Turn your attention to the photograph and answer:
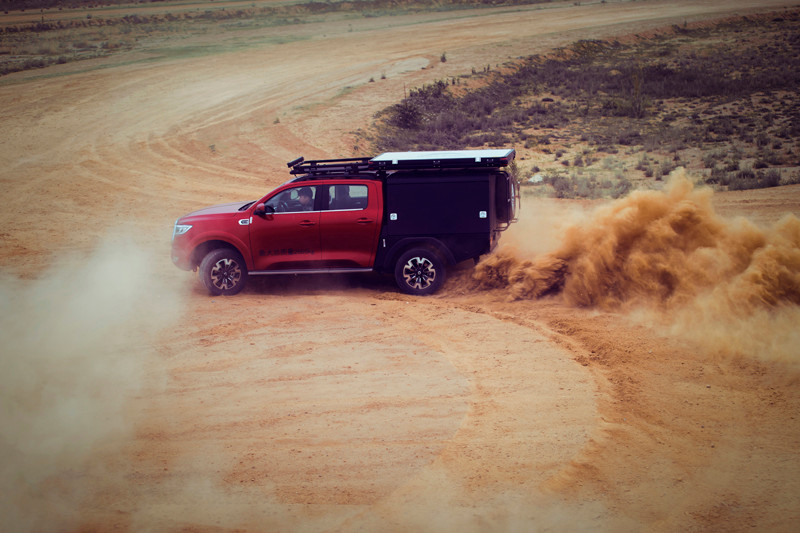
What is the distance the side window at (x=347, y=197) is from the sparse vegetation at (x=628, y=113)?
8.71 m

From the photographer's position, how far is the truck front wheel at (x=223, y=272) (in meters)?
12.0

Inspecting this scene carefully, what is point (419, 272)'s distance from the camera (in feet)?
38.3

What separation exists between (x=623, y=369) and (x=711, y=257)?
254 centimetres

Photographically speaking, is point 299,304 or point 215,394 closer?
point 215,394

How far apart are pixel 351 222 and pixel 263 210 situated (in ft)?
4.67

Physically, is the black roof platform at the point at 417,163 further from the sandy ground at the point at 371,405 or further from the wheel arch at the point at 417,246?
the sandy ground at the point at 371,405

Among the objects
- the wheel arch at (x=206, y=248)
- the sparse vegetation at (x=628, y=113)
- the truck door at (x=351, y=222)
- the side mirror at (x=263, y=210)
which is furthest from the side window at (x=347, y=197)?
the sparse vegetation at (x=628, y=113)

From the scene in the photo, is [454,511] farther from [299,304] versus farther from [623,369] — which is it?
[299,304]

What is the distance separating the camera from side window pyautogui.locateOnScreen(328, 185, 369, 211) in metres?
A: 11.6

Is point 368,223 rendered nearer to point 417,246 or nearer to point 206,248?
point 417,246

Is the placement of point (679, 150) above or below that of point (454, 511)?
above

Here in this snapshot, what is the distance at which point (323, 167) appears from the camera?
476 inches

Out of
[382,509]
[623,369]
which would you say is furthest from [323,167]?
[382,509]

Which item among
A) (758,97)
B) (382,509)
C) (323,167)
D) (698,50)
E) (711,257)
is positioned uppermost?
(698,50)
